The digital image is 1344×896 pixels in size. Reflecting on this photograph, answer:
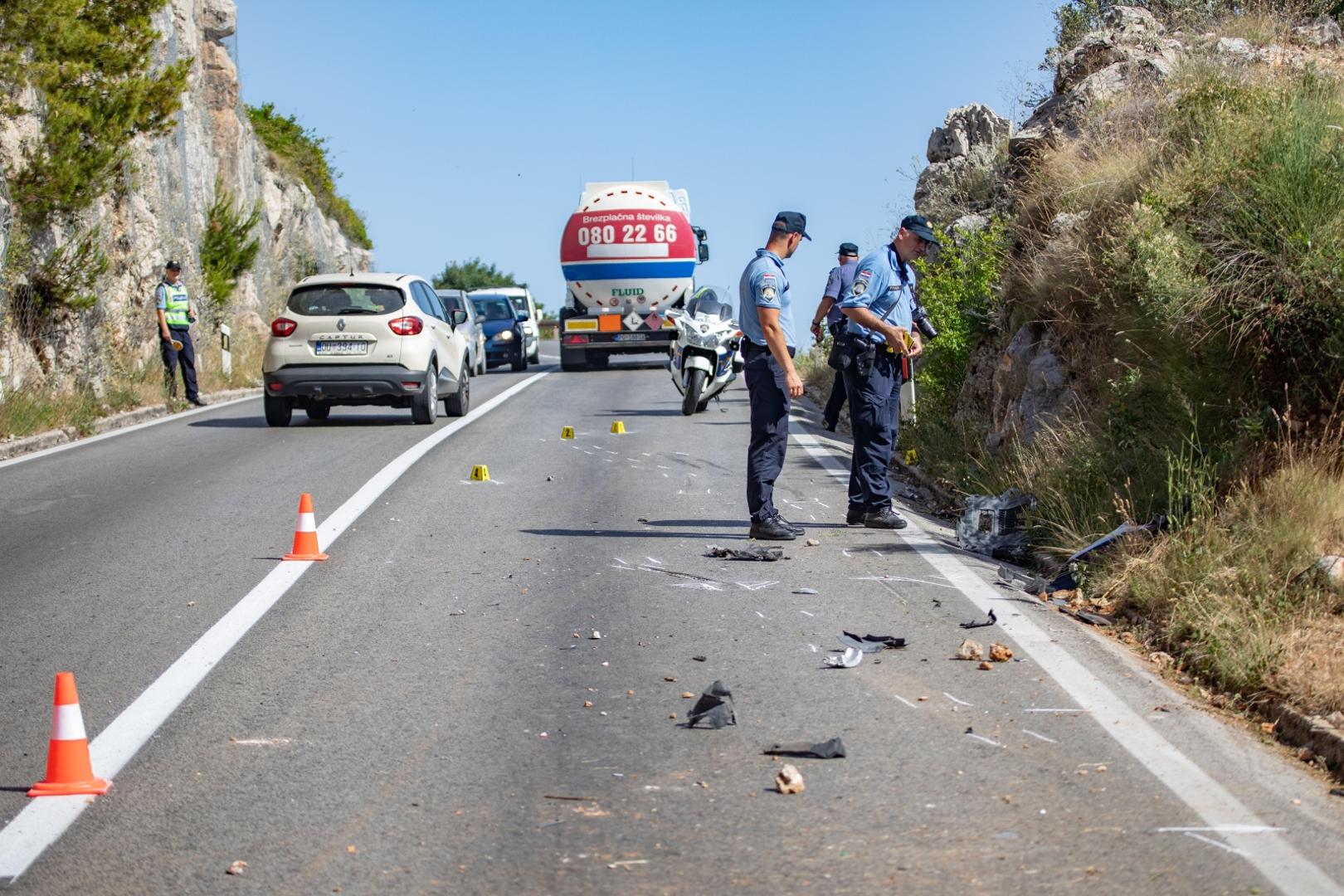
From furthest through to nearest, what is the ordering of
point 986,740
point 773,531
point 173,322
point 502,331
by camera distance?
point 502,331 → point 173,322 → point 773,531 → point 986,740

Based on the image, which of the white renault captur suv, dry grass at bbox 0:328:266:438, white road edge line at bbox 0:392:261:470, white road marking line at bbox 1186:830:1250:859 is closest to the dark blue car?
dry grass at bbox 0:328:266:438

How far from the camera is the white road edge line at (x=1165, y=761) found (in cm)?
413

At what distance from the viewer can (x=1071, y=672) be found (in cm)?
628

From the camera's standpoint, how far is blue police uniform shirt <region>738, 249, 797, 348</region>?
31.2 ft

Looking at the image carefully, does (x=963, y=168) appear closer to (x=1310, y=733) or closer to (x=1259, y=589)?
(x=1259, y=589)

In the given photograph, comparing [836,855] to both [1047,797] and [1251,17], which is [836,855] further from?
[1251,17]

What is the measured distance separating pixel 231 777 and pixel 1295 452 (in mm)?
5794

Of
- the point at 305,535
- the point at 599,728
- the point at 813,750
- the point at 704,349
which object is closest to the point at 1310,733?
the point at 813,750

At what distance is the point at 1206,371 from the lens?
876 centimetres

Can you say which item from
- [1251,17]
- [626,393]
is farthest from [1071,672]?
[626,393]

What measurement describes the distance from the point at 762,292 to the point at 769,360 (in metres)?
0.45

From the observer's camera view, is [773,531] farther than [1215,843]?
Yes

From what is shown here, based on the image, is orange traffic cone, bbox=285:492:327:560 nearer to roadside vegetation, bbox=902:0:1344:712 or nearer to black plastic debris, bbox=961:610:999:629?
black plastic debris, bbox=961:610:999:629

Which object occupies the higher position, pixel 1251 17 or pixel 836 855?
pixel 1251 17
